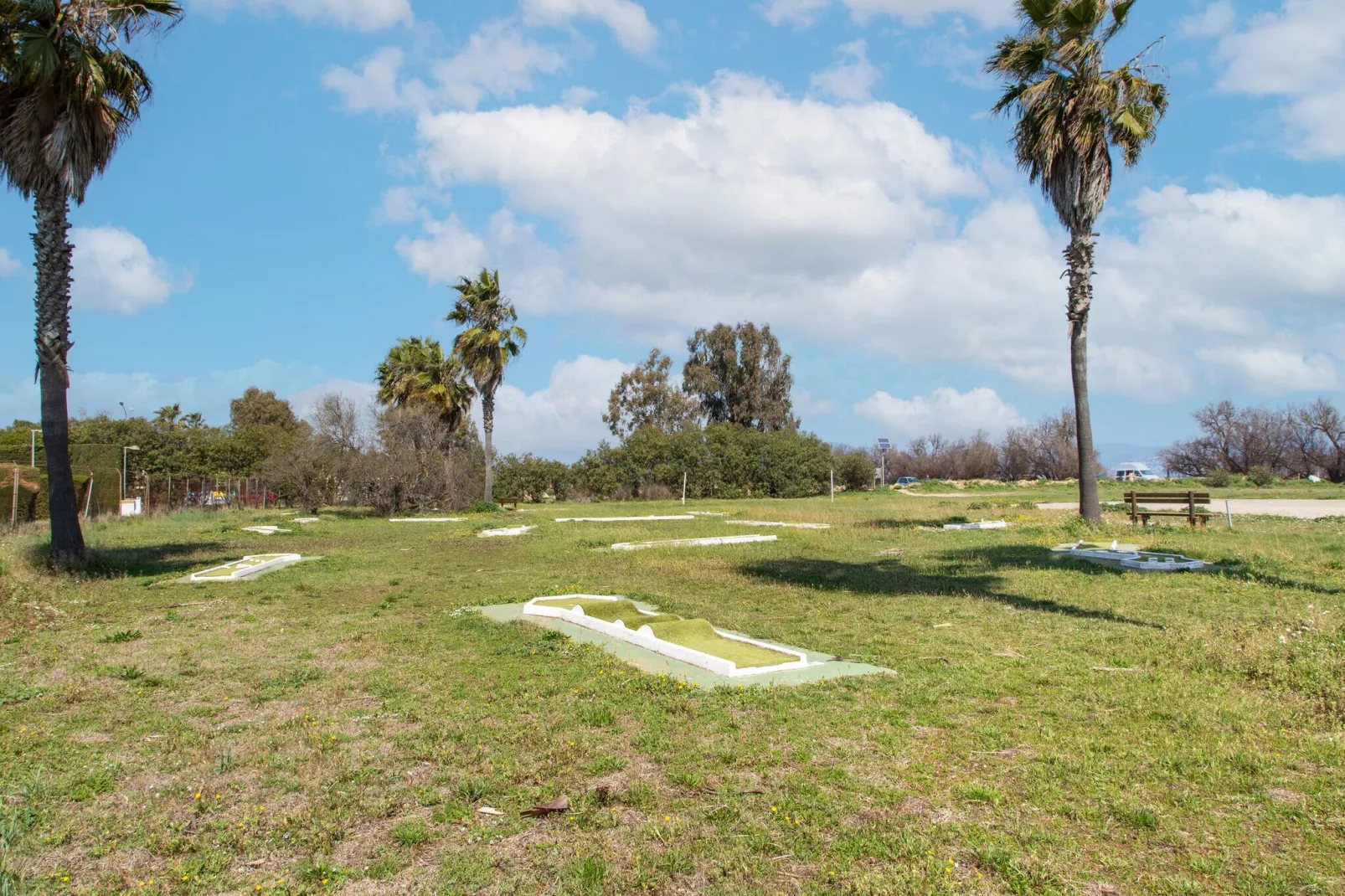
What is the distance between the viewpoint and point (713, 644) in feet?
25.4

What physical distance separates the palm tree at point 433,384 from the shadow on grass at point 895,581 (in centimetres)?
2473

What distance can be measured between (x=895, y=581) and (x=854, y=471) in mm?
42982

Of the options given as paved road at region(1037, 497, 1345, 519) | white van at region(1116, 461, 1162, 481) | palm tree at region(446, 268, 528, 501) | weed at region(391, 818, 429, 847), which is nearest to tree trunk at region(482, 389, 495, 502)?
palm tree at region(446, 268, 528, 501)

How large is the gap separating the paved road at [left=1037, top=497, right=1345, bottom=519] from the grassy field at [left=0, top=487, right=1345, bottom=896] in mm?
14453

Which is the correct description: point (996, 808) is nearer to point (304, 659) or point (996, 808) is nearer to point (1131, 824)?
point (1131, 824)

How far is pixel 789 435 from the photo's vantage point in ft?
163

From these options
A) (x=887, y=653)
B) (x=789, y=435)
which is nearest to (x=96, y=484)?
(x=887, y=653)

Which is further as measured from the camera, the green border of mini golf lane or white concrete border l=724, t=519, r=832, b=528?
white concrete border l=724, t=519, r=832, b=528

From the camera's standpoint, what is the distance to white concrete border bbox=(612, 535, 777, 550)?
1848cm

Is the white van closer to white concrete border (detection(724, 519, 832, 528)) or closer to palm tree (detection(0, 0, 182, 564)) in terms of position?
white concrete border (detection(724, 519, 832, 528))

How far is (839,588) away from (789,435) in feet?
125

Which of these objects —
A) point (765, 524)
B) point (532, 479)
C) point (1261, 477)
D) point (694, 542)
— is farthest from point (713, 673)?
point (1261, 477)

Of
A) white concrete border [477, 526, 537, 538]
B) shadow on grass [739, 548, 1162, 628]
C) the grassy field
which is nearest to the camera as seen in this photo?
the grassy field

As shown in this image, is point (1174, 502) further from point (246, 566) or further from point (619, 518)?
point (246, 566)
